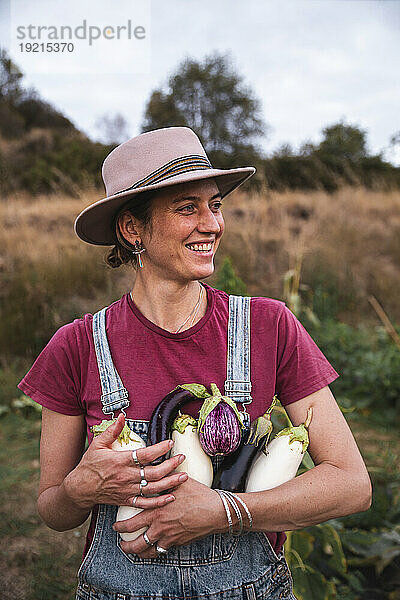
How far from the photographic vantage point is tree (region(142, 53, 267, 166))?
Result: 1777 cm

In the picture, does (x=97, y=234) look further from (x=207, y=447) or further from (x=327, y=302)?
(x=327, y=302)

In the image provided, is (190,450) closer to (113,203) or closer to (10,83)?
(113,203)

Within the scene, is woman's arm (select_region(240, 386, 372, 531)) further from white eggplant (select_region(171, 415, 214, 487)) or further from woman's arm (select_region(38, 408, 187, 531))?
woman's arm (select_region(38, 408, 187, 531))

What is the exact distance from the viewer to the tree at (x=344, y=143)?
716 inches

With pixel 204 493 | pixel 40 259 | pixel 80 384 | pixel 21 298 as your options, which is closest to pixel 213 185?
pixel 80 384

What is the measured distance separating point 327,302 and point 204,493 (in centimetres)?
516

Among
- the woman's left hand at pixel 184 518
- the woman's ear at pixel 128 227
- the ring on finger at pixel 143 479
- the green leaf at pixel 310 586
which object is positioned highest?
the woman's ear at pixel 128 227

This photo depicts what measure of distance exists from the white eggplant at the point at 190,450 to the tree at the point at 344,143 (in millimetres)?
16662

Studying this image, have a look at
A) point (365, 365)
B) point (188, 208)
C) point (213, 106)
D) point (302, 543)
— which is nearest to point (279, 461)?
point (188, 208)

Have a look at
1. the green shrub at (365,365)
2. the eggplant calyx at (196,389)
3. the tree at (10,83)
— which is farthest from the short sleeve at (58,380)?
the tree at (10,83)

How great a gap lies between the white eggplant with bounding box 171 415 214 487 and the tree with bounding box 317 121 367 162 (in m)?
16.7

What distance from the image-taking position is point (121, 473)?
1.31 m

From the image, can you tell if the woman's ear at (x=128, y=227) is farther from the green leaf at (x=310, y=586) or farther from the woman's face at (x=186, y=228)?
the green leaf at (x=310, y=586)

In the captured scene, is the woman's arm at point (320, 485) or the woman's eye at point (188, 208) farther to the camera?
the woman's eye at point (188, 208)
